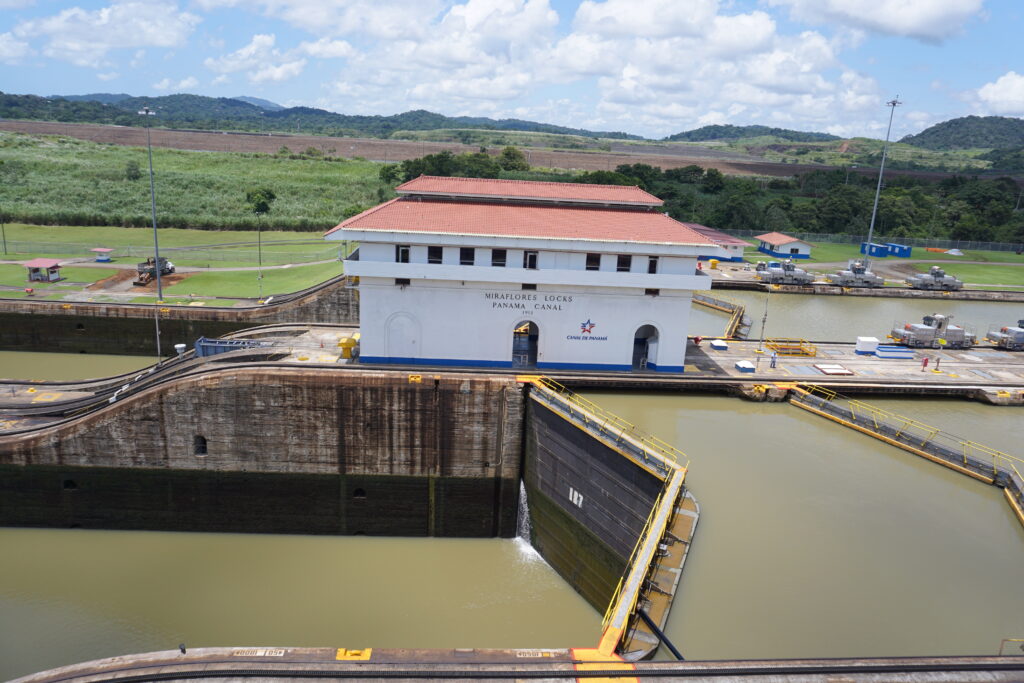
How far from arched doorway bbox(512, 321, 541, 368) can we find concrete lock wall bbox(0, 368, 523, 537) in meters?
2.84

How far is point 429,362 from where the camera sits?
25.1 m

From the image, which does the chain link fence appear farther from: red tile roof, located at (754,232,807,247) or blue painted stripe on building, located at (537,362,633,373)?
red tile roof, located at (754,232,807,247)

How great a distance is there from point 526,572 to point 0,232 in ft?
205

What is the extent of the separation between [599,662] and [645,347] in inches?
688

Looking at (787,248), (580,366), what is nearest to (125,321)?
(580,366)

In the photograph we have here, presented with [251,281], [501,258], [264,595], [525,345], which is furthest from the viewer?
[251,281]

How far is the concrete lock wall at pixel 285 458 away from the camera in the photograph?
22.2 m

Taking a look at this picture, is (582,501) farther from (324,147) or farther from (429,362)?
(324,147)

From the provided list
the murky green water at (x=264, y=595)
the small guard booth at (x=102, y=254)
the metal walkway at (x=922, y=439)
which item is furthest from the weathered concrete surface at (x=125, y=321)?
the metal walkway at (x=922, y=439)

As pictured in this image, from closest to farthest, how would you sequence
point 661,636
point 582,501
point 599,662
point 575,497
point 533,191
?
point 599,662 → point 661,636 → point 582,501 → point 575,497 → point 533,191

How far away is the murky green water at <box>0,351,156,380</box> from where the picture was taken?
111ft

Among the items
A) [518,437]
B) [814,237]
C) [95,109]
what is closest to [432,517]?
[518,437]

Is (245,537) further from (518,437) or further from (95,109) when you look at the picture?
(95,109)

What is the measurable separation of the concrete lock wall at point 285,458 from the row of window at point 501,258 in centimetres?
449
